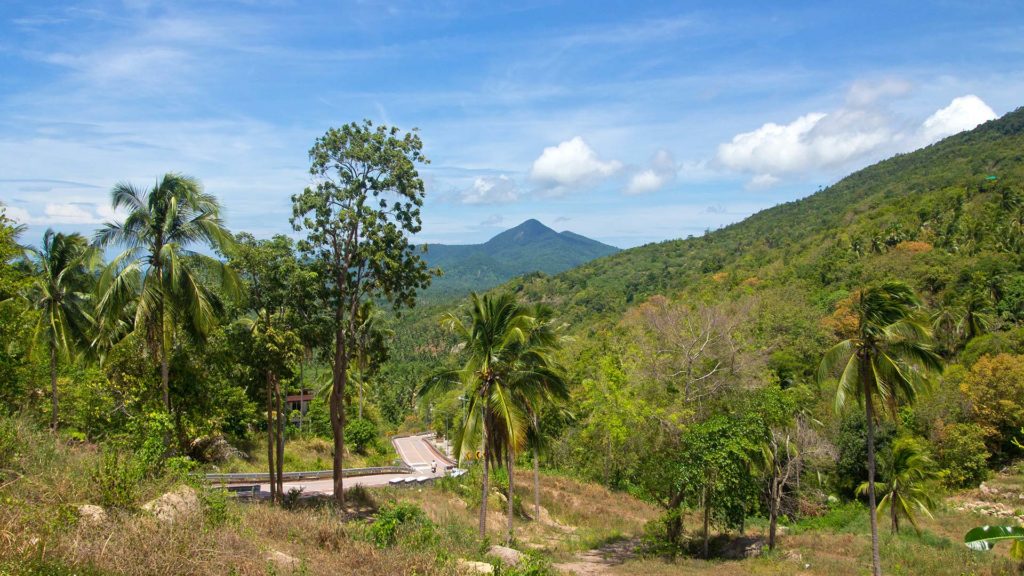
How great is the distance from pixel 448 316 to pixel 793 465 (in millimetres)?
15153

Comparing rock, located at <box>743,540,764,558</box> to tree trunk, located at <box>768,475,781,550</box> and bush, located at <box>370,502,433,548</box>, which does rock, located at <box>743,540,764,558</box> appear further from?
bush, located at <box>370,502,433,548</box>

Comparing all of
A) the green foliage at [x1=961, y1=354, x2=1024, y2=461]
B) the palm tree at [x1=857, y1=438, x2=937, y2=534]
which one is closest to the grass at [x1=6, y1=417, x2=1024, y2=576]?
the palm tree at [x1=857, y1=438, x2=937, y2=534]

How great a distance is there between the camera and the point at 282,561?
8.14m

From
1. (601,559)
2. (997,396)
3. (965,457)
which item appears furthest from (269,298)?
(997,396)

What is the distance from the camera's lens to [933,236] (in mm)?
75562

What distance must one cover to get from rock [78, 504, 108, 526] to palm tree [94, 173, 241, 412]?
5971 mm

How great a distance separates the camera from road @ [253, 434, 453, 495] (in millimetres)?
25719

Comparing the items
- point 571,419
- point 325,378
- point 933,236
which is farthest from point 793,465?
point 933,236

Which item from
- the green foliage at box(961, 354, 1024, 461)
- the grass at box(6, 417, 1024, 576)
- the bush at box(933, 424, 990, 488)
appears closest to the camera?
the grass at box(6, 417, 1024, 576)

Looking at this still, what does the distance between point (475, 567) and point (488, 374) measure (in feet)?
21.8

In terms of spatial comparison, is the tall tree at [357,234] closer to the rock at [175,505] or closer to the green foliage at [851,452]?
the rock at [175,505]

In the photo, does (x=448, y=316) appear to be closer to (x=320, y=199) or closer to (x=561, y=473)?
(x=320, y=199)

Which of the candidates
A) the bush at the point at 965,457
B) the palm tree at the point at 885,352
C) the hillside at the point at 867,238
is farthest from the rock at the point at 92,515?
the hillside at the point at 867,238

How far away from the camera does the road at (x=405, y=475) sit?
25719 mm
